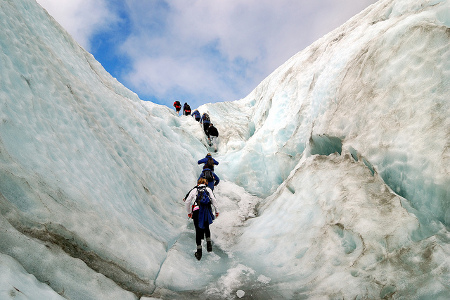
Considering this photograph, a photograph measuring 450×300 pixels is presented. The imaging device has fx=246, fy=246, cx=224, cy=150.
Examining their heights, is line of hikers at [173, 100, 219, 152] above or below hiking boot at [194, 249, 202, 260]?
above

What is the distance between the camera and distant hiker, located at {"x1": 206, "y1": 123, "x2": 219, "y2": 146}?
1838 centimetres

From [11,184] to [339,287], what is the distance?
4.95 meters

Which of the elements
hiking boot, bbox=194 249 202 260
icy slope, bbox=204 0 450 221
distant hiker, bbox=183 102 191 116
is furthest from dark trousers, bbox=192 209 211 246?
distant hiker, bbox=183 102 191 116

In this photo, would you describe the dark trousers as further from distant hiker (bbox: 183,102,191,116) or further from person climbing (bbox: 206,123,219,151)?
distant hiker (bbox: 183,102,191,116)

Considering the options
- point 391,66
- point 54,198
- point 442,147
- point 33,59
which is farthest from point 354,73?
point 33,59

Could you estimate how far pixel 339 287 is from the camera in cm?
367

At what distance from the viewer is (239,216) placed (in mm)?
8016

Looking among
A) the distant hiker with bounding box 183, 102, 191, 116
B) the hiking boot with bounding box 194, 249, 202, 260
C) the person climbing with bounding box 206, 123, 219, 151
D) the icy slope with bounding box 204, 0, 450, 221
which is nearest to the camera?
the icy slope with bounding box 204, 0, 450, 221

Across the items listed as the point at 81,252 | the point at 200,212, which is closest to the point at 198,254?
the point at 200,212

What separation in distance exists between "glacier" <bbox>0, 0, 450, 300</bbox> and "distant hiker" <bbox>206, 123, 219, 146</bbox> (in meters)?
10.6

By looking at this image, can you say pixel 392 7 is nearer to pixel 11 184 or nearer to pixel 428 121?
pixel 428 121

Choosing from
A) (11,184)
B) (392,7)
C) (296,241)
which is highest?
(392,7)

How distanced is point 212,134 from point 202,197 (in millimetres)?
13197

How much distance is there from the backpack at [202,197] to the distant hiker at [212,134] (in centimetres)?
1299
